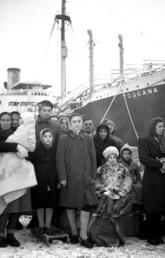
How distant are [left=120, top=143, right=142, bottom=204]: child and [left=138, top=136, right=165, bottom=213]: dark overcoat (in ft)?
0.75

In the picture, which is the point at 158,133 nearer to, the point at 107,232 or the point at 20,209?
the point at 107,232

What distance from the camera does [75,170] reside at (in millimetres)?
4270

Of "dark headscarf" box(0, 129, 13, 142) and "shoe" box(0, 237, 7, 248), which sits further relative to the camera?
"dark headscarf" box(0, 129, 13, 142)

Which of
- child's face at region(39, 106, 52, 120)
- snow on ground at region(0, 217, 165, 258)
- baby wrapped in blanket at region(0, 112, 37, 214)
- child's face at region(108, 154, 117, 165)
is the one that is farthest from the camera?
child's face at region(39, 106, 52, 120)

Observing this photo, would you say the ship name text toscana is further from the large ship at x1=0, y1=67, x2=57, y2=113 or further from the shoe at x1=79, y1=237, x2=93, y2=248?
the shoe at x1=79, y1=237, x2=93, y2=248

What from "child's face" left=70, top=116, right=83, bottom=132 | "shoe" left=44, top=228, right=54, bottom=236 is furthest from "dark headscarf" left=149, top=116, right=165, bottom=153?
"shoe" left=44, top=228, right=54, bottom=236

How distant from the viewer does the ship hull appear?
1566 centimetres

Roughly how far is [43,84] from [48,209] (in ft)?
73.7

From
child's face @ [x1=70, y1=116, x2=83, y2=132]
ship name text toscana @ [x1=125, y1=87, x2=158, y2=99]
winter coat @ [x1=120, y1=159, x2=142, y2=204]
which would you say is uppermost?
ship name text toscana @ [x1=125, y1=87, x2=158, y2=99]

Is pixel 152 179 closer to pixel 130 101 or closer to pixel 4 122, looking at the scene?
pixel 4 122

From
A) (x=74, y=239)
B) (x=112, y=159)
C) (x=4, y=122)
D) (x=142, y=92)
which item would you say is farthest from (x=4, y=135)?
(x=142, y=92)

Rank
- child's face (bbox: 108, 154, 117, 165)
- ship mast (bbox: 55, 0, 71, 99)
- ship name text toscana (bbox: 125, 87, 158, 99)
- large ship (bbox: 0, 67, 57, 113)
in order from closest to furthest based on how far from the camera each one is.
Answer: child's face (bbox: 108, 154, 117, 165)
ship name text toscana (bbox: 125, 87, 158, 99)
ship mast (bbox: 55, 0, 71, 99)
large ship (bbox: 0, 67, 57, 113)

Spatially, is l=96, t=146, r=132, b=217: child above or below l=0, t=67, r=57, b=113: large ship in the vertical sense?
below

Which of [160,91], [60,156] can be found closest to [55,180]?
[60,156]
